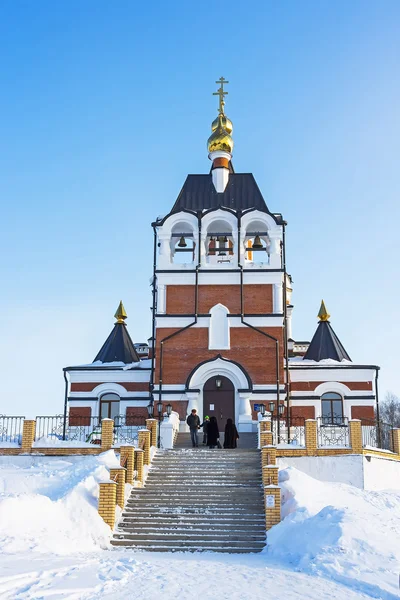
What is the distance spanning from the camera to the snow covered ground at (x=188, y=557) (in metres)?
7.54

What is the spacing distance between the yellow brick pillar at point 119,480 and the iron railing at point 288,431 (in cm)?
547

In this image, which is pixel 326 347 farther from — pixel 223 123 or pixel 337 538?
pixel 337 538

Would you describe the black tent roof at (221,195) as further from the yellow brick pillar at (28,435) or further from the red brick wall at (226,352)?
the yellow brick pillar at (28,435)

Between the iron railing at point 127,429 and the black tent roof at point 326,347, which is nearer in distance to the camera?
the iron railing at point 127,429

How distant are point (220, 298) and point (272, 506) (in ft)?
32.4

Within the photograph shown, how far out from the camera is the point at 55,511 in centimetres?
1073

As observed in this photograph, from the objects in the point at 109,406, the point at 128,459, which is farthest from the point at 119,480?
the point at 109,406

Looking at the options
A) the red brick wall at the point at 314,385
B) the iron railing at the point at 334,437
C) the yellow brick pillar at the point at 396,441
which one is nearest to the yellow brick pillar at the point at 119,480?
the iron railing at the point at 334,437

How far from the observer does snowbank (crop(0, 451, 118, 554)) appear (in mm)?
9625

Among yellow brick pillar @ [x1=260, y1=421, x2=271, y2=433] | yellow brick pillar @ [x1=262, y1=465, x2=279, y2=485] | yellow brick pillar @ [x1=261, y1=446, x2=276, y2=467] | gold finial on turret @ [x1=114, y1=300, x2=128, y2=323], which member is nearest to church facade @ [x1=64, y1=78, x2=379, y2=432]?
gold finial on turret @ [x1=114, y1=300, x2=128, y2=323]

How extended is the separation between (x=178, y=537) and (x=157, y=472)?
3.05 metres

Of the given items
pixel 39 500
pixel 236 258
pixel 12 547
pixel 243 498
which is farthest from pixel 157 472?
pixel 236 258

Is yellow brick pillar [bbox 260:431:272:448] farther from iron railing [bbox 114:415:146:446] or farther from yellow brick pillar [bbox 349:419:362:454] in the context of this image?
iron railing [bbox 114:415:146:446]

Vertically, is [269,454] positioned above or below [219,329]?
below
